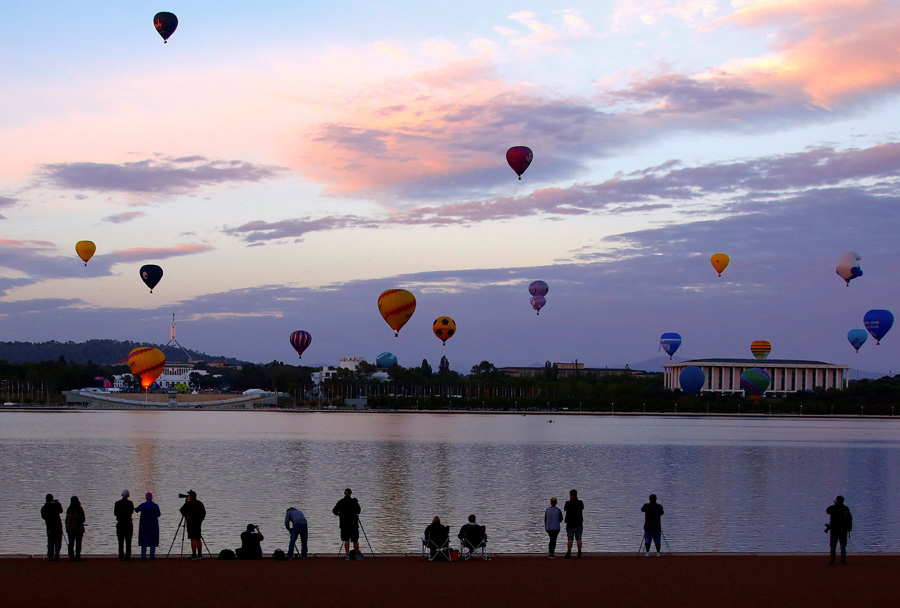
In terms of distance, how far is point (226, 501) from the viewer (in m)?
46.2

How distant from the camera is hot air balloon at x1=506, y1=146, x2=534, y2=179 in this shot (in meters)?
93.0

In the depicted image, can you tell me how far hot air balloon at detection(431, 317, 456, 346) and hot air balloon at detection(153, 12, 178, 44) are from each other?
68.6 metres

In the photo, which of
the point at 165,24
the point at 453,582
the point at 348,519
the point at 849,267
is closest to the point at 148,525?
the point at 348,519

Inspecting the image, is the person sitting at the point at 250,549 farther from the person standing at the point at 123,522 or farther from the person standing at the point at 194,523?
the person standing at the point at 123,522

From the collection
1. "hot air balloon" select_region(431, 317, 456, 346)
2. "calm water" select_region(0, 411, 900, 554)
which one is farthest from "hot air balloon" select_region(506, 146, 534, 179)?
"hot air balloon" select_region(431, 317, 456, 346)

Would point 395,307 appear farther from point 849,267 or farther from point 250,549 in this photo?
Answer: point 250,549

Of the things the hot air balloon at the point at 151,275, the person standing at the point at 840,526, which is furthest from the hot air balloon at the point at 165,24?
the person standing at the point at 840,526

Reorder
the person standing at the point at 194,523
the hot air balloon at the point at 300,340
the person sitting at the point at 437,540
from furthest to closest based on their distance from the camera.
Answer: the hot air balloon at the point at 300,340
the person standing at the point at 194,523
the person sitting at the point at 437,540

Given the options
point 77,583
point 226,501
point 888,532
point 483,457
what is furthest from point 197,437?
point 77,583

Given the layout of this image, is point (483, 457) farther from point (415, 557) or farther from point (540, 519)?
point (415, 557)

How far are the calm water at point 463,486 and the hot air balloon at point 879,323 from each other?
58906 mm

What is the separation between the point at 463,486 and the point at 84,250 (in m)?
87.2

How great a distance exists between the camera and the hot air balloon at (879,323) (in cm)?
16150

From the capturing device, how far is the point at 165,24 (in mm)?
84812
